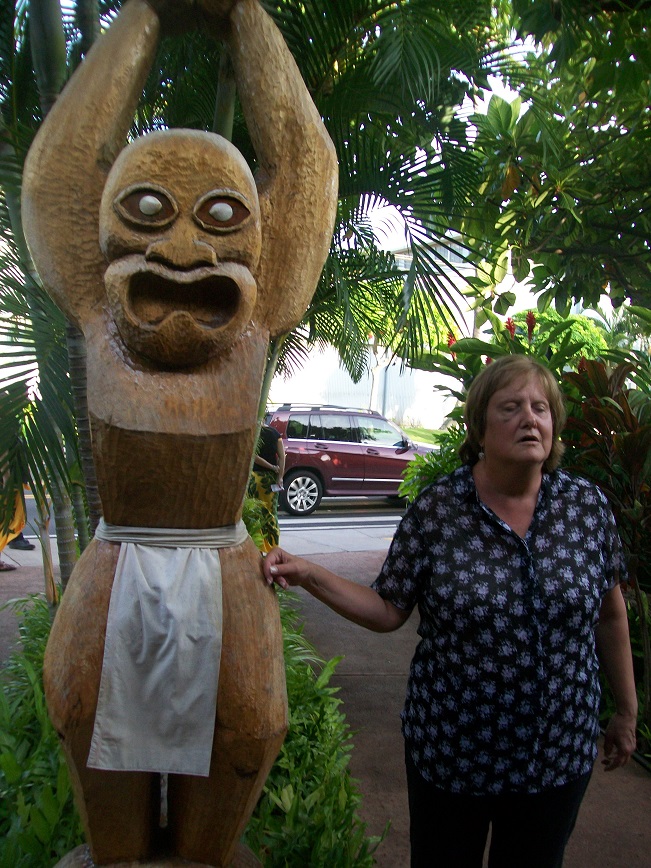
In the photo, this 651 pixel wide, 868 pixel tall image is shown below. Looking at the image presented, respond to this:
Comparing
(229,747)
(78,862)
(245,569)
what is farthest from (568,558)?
(78,862)

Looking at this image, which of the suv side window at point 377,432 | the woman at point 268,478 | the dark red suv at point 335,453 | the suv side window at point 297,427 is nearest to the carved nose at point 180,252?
the woman at point 268,478

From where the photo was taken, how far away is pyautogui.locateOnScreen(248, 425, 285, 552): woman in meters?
4.75

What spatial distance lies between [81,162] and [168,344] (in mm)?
420

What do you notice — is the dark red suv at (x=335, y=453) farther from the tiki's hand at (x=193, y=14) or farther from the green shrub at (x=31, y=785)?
the tiki's hand at (x=193, y=14)

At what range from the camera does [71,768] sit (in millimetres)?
1307

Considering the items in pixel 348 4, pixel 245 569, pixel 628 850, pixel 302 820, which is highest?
pixel 348 4

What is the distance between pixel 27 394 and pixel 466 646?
1451mm

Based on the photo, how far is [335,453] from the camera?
924 cm

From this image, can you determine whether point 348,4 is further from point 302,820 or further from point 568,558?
point 302,820

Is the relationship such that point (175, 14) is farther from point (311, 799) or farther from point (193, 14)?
point (311, 799)

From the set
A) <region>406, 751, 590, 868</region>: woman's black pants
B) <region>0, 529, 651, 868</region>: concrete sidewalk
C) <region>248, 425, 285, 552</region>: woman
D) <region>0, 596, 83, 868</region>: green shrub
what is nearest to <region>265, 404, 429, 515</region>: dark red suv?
<region>248, 425, 285, 552</region>: woman

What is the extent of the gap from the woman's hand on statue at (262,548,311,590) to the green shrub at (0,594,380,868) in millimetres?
894

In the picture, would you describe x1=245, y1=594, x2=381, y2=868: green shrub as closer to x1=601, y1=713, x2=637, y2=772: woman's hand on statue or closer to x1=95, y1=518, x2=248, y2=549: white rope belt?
x1=601, y1=713, x2=637, y2=772: woman's hand on statue

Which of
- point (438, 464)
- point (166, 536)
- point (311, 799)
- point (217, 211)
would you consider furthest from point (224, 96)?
point (438, 464)
